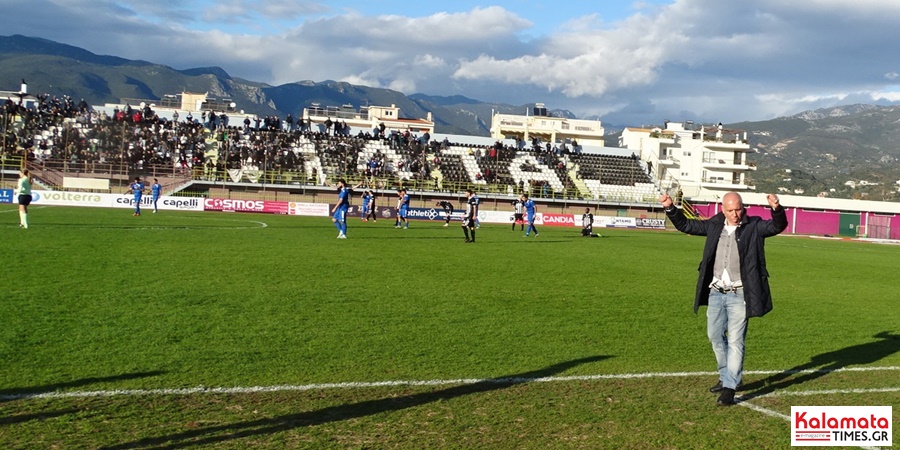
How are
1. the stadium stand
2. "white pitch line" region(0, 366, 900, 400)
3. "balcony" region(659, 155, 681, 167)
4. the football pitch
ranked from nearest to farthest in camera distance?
1. the football pitch
2. "white pitch line" region(0, 366, 900, 400)
3. the stadium stand
4. "balcony" region(659, 155, 681, 167)

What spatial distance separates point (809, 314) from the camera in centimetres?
1432

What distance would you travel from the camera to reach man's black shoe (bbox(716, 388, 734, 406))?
305 inches

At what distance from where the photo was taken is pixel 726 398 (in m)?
7.76

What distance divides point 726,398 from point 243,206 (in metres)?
47.9

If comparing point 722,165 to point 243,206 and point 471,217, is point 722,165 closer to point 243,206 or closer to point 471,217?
point 243,206

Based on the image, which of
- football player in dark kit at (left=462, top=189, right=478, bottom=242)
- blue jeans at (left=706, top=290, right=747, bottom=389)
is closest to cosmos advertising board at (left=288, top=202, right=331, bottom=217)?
football player in dark kit at (left=462, top=189, right=478, bottom=242)

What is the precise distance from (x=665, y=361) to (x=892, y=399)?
2436 millimetres

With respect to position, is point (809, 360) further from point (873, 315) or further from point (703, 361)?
point (873, 315)

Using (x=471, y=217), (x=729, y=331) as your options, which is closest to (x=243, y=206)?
(x=471, y=217)

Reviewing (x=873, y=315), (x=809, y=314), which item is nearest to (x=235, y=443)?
(x=809, y=314)

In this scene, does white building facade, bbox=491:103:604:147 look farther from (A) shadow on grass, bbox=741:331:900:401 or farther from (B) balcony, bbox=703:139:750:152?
(A) shadow on grass, bbox=741:331:900:401

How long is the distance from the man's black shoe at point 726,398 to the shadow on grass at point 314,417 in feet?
5.85

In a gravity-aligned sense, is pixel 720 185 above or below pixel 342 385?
above

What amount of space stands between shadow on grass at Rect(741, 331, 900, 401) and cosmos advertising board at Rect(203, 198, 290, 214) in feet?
146
